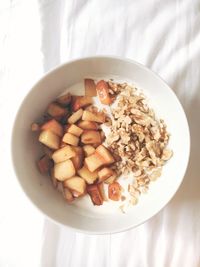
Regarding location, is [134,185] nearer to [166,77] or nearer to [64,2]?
[166,77]

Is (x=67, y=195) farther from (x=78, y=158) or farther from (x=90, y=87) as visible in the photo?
(x=90, y=87)

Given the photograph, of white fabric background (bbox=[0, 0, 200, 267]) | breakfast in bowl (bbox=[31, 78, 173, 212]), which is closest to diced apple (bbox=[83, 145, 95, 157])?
breakfast in bowl (bbox=[31, 78, 173, 212])

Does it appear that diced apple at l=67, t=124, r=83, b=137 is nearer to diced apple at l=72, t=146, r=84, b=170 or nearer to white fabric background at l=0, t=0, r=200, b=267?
diced apple at l=72, t=146, r=84, b=170

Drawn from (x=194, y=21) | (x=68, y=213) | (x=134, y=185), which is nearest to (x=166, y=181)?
(x=134, y=185)

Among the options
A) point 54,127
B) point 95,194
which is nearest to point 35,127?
point 54,127

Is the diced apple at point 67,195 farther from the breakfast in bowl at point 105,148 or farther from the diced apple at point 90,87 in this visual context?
the diced apple at point 90,87

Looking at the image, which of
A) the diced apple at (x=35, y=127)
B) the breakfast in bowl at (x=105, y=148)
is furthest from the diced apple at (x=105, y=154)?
the diced apple at (x=35, y=127)

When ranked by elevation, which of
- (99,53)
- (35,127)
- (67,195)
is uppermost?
(99,53)
